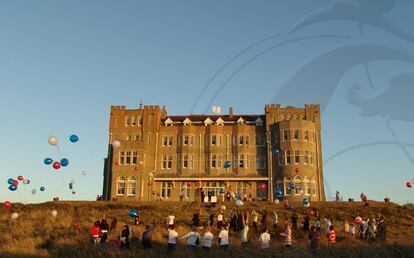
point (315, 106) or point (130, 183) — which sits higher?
point (315, 106)

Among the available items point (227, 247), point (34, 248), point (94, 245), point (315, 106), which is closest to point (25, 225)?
point (34, 248)

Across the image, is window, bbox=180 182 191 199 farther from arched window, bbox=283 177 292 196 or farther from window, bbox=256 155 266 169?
arched window, bbox=283 177 292 196

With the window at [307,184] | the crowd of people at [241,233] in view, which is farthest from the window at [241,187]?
the crowd of people at [241,233]

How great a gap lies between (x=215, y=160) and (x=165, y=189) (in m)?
6.94

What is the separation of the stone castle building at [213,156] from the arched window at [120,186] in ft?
0.38

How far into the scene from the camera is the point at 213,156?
5888 centimetres

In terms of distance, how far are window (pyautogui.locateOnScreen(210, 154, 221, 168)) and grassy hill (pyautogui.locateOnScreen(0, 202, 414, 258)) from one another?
14594 millimetres

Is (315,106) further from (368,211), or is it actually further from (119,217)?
(119,217)

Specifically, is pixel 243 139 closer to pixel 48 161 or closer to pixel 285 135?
pixel 285 135

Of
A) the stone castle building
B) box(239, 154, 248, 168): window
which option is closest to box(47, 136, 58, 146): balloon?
the stone castle building

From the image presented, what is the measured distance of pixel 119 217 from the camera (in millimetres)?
36062

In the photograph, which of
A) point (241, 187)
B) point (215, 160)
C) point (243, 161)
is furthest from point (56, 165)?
point (243, 161)

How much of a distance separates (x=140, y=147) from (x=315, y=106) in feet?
71.8

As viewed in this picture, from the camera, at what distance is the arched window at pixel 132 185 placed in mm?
55903
